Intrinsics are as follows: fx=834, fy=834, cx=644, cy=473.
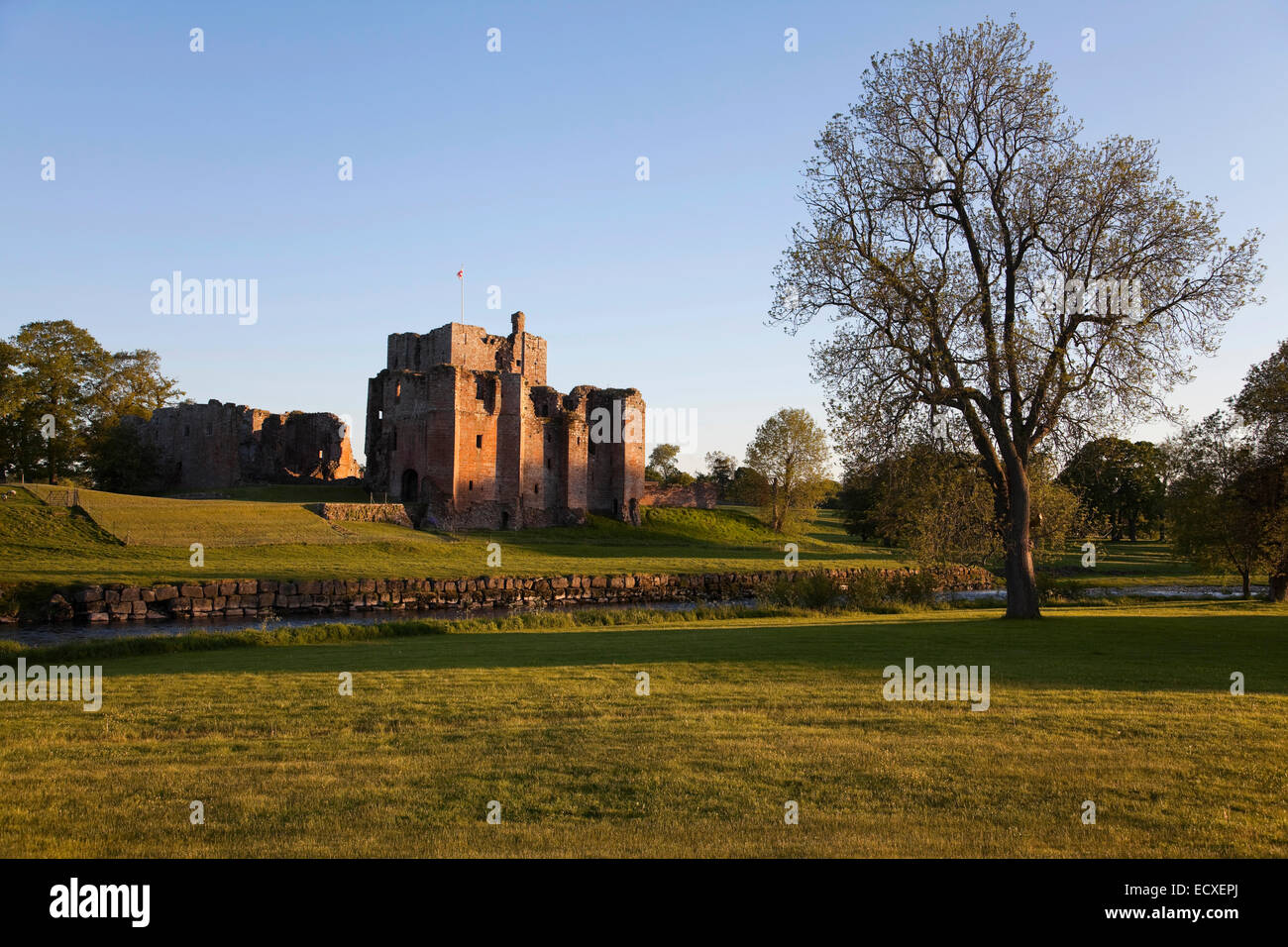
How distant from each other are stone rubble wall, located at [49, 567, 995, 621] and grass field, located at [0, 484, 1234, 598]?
1.71 meters

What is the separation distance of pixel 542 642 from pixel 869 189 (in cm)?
1398

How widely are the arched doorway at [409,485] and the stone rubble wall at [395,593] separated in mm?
22134

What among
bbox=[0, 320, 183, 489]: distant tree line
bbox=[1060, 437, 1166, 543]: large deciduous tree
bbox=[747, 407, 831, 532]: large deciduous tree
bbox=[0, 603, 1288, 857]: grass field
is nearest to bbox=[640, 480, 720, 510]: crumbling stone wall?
bbox=[747, 407, 831, 532]: large deciduous tree

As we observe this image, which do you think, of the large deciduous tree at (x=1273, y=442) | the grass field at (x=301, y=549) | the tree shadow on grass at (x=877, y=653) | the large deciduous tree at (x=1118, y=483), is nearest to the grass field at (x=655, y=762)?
the tree shadow on grass at (x=877, y=653)

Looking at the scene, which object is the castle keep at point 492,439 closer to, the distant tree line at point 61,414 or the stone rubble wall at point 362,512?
the stone rubble wall at point 362,512

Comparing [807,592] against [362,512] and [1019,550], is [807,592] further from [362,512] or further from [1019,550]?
[362,512]

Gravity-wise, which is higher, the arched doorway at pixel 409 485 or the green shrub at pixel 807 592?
the arched doorway at pixel 409 485

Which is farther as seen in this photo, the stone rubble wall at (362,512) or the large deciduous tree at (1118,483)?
the stone rubble wall at (362,512)

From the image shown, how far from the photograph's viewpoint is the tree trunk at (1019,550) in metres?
20.5

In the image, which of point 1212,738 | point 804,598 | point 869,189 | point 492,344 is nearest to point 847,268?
point 869,189

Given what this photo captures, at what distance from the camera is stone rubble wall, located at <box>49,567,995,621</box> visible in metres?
28.4

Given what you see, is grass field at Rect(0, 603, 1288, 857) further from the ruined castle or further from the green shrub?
the ruined castle

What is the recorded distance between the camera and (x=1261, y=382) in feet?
93.4

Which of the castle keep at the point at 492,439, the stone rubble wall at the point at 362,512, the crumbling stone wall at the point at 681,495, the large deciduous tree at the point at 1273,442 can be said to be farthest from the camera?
the crumbling stone wall at the point at 681,495
